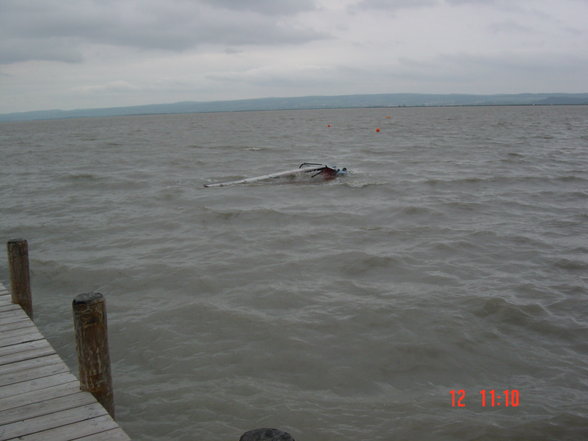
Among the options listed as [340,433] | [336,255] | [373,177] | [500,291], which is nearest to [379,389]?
[340,433]

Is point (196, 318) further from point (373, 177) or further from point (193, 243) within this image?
point (373, 177)

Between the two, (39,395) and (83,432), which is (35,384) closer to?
(39,395)

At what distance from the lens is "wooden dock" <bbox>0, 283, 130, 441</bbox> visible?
3.82 meters

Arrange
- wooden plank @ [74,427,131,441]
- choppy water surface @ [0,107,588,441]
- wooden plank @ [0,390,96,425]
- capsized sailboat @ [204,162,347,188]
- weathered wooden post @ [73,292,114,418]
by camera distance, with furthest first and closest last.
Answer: capsized sailboat @ [204,162,347,188] < choppy water surface @ [0,107,588,441] < weathered wooden post @ [73,292,114,418] < wooden plank @ [0,390,96,425] < wooden plank @ [74,427,131,441]

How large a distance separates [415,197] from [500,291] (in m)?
8.57

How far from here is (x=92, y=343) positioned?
4445 millimetres

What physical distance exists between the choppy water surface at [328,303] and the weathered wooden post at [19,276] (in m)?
0.83

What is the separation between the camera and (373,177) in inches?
824

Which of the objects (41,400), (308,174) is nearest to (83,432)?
(41,400)

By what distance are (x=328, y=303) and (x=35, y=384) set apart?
14.9ft
